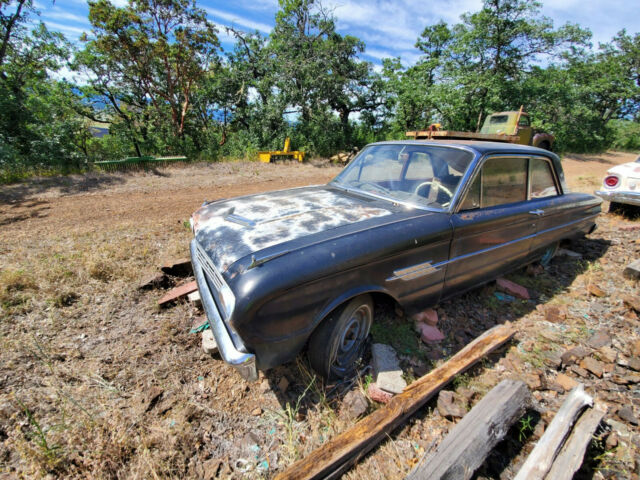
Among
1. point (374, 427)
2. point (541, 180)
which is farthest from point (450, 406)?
point (541, 180)

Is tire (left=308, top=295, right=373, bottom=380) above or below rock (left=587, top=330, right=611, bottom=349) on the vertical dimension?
above

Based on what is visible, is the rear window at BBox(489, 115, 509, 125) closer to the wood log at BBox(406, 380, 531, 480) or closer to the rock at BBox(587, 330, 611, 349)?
the rock at BBox(587, 330, 611, 349)

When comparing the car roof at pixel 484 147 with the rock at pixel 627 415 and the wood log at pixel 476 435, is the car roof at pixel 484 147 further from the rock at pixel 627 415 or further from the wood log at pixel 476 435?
the rock at pixel 627 415

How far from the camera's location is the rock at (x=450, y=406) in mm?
1848

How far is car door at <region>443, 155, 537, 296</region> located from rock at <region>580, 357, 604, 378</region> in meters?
0.93

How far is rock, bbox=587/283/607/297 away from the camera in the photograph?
323 cm

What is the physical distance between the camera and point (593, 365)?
2.26m

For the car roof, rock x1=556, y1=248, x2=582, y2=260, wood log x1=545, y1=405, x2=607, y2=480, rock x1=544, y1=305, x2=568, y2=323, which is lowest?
rock x1=544, y1=305, x2=568, y2=323

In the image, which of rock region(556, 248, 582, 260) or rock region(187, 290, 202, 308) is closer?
rock region(187, 290, 202, 308)

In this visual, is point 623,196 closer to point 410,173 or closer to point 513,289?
point 513,289

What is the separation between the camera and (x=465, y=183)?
7.90 feet

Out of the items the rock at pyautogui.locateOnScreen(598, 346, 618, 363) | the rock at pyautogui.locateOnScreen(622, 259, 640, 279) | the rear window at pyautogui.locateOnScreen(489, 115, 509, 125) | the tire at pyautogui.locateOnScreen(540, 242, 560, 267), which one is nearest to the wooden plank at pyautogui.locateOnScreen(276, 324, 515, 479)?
the rock at pyautogui.locateOnScreen(598, 346, 618, 363)

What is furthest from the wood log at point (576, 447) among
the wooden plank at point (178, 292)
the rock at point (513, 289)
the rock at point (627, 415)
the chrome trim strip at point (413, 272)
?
the wooden plank at point (178, 292)

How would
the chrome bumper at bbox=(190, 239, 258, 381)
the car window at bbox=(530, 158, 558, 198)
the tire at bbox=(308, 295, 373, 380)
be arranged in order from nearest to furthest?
the chrome bumper at bbox=(190, 239, 258, 381), the tire at bbox=(308, 295, 373, 380), the car window at bbox=(530, 158, 558, 198)
